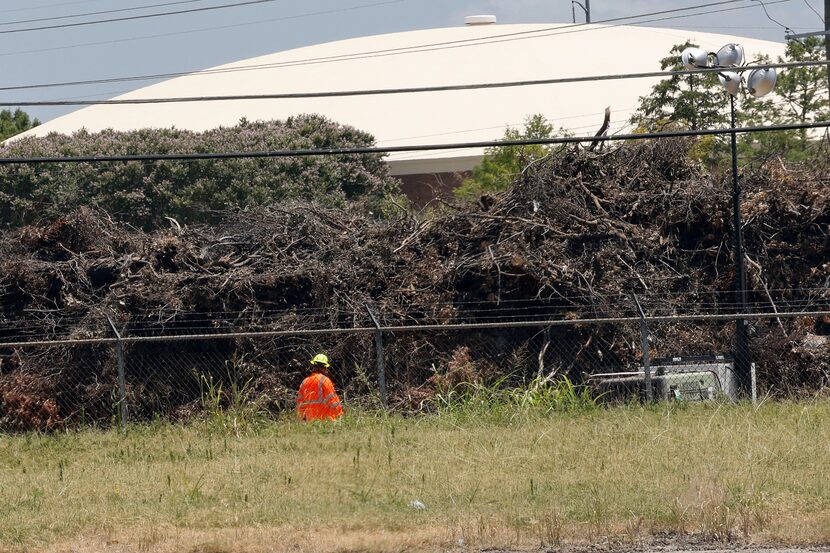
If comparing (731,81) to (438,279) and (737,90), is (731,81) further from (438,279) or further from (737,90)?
(438,279)

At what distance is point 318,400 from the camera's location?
13211 mm

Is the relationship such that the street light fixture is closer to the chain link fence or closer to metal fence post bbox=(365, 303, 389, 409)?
the chain link fence

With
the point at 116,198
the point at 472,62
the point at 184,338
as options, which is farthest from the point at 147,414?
the point at 472,62

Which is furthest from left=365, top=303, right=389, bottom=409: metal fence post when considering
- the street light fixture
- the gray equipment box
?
the street light fixture

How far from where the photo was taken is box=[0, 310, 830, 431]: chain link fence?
1503 centimetres

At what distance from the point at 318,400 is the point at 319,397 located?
47 millimetres

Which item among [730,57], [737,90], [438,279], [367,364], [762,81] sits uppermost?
[730,57]

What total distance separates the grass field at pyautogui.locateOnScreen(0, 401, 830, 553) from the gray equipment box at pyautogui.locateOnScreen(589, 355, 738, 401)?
3.08 ft

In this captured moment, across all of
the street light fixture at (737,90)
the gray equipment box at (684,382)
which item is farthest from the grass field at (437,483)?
the street light fixture at (737,90)

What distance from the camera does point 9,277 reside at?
16.7 m

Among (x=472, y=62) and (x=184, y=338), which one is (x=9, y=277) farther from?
(x=472, y=62)

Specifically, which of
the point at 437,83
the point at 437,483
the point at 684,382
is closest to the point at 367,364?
the point at 684,382

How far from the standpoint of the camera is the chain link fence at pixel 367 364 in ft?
49.3

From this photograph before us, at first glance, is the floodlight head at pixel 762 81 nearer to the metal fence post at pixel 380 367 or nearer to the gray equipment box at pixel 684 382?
the gray equipment box at pixel 684 382
